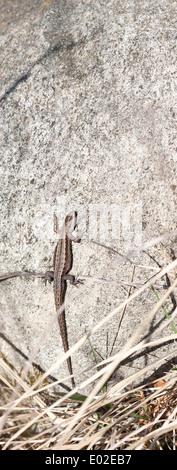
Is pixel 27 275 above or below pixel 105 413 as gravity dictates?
above

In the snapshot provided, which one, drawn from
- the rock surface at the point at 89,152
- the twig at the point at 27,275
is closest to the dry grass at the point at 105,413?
the rock surface at the point at 89,152

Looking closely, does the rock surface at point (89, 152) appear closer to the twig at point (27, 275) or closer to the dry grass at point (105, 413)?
the twig at point (27, 275)

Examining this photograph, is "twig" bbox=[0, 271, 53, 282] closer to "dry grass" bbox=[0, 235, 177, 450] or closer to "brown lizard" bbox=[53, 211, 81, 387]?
"brown lizard" bbox=[53, 211, 81, 387]

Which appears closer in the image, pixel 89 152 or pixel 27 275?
pixel 89 152

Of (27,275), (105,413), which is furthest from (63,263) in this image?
(105,413)

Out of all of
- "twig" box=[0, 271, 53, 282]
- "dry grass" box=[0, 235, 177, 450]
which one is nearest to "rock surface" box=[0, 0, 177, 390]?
"twig" box=[0, 271, 53, 282]

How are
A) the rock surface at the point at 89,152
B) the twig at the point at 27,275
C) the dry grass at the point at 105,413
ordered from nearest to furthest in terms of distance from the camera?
the dry grass at the point at 105,413 < the rock surface at the point at 89,152 < the twig at the point at 27,275

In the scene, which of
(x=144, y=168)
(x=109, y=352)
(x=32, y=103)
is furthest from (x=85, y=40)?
(x=109, y=352)

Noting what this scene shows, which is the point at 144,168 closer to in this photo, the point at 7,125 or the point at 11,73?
the point at 7,125

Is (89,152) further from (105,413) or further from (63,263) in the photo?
(105,413)
